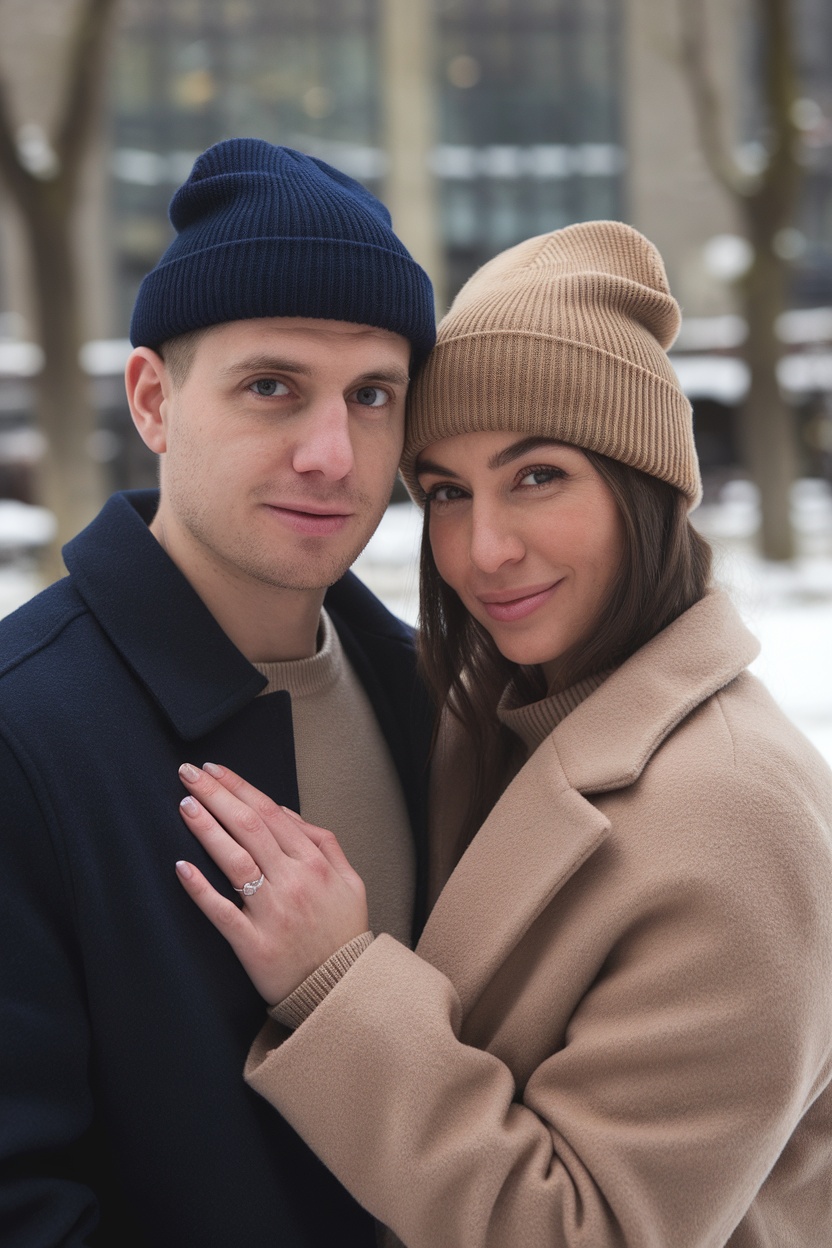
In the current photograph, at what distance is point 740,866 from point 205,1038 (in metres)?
0.63

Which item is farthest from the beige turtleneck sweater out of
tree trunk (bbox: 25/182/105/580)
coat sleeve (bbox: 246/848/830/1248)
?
tree trunk (bbox: 25/182/105/580)

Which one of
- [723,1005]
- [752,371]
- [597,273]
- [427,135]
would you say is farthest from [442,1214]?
[427,135]

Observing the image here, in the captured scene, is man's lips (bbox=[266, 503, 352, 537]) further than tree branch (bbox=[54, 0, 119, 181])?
No

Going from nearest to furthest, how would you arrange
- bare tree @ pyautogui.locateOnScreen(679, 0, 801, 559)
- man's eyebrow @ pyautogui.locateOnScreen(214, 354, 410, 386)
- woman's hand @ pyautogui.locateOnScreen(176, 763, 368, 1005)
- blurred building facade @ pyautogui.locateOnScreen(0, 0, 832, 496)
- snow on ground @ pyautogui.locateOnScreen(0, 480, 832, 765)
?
woman's hand @ pyautogui.locateOnScreen(176, 763, 368, 1005) → man's eyebrow @ pyautogui.locateOnScreen(214, 354, 410, 386) → snow on ground @ pyautogui.locateOnScreen(0, 480, 832, 765) → bare tree @ pyautogui.locateOnScreen(679, 0, 801, 559) → blurred building facade @ pyautogui.locateOnScreen(0, 0, 832, 496)

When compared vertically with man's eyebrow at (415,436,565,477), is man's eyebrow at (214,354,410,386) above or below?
above

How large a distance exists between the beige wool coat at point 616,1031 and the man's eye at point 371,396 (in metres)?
0.56

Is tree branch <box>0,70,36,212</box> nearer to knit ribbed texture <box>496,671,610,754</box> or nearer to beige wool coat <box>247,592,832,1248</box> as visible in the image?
knit ribbed texture <box>496,671,610,754</box>

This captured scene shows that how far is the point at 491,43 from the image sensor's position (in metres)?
9.20

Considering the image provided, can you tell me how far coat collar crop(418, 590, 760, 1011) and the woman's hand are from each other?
0.14 meters

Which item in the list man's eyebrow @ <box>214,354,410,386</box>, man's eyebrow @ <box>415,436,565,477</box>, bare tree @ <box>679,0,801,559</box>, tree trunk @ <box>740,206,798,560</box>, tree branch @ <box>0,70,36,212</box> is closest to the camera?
man's eyebrow @ <box>214,354,410,386</box>

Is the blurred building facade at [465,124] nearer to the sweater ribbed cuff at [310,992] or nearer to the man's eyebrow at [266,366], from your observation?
the man's eyebrow at [266,366]

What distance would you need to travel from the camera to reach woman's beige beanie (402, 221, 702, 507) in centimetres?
162

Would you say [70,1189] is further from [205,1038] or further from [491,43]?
[491,43]

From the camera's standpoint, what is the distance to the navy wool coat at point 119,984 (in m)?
1.32
